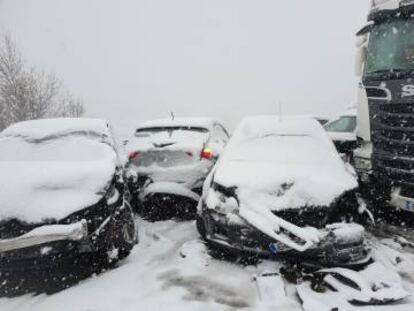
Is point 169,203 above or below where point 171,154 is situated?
below

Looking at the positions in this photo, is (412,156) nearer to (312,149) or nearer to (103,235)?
(312,149)

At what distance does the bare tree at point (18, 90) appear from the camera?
859 inches

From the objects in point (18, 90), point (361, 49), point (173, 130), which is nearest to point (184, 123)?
point (173, 130)

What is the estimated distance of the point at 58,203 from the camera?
14.5 ft

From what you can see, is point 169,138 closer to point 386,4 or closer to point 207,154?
point 207,154

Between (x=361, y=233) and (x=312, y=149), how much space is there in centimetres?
163

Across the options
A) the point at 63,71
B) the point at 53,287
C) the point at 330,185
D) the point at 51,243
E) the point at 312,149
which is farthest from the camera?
the point at 63,71

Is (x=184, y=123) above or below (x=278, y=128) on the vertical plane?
above

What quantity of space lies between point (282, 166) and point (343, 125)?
23.9ft

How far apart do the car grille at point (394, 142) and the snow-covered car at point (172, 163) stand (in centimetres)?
248

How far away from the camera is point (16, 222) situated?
426cm

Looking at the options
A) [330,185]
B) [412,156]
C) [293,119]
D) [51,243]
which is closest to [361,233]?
[330,185]

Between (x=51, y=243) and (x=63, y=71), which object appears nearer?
(x=51, y=243)

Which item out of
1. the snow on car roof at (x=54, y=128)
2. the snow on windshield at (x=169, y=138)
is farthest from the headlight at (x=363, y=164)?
the snow on car roof at (x=54, y=128)
